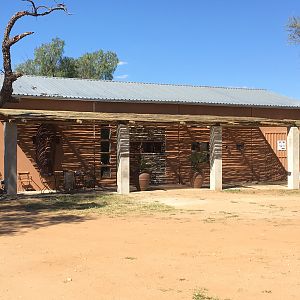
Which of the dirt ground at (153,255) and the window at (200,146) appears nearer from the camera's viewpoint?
the dirt ground at (153,255)

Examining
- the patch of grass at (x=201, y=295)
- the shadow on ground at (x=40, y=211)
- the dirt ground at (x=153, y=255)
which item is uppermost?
the shadow on ground at (x=40, y=211)

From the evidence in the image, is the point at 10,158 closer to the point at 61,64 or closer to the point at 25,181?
the point at 25,181

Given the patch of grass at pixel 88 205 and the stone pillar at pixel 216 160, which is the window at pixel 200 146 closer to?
the stone pillar at pixel 216 160

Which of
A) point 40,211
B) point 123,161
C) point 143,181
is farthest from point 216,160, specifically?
point 40,211

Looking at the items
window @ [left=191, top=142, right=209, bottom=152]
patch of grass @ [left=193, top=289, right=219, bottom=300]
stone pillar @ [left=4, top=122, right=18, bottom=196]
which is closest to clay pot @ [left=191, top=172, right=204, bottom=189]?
window @ [left=191, top=142, right=209, bottom=152]

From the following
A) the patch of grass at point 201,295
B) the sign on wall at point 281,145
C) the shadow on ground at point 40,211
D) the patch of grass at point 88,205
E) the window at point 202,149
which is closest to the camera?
the patch of grass at point 201,295

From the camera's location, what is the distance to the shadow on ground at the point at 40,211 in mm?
10469

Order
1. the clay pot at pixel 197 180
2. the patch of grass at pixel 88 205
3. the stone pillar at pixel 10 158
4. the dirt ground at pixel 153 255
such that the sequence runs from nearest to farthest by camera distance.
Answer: the dirt ground at pixel 153 255 < the patch of grass at pixel 88 205 < the stone pillar at pixel 10 158 < the clay pot at pixel 197 180

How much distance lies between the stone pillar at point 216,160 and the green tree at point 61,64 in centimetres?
2807

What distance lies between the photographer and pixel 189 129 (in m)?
21.6

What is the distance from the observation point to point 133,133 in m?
20.3

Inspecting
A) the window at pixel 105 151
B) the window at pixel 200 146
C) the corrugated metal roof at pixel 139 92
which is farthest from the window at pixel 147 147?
the corrugated metal roof at pixel 139 92

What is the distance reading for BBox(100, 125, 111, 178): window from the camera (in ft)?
64.8

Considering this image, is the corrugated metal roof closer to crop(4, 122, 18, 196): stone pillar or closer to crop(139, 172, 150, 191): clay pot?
crop(4, 122, 18, 196): stone pillar
